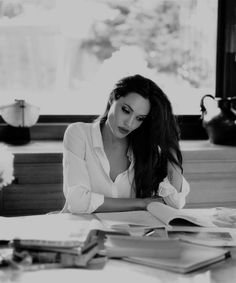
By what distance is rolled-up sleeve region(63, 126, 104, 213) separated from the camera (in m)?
2.18

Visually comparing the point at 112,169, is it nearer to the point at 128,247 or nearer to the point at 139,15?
the point at 128,247

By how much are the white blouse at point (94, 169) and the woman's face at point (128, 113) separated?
0.15m

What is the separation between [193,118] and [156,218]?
1.85m

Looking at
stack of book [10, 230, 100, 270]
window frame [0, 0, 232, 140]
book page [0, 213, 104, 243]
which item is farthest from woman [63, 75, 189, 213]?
window frame [0, 0, 232, 140]

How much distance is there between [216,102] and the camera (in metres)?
3.60

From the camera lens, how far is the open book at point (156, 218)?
1812 mm

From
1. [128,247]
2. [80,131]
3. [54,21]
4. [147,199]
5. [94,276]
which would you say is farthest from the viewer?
[54,21]

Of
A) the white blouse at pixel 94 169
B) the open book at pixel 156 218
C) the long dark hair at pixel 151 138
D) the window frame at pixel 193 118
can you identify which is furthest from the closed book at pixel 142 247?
the window frame at pixel 193 118

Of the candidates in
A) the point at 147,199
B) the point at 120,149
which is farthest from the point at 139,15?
the point at 147,199

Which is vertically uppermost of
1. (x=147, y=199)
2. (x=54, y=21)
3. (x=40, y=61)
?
(x=54, y=21)

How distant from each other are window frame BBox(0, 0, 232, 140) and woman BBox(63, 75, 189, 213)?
3.51ft

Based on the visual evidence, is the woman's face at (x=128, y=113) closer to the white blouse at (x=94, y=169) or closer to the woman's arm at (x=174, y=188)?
the white blouse at (x=94, y=169)

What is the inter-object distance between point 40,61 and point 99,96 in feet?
1.45

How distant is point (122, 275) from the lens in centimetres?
139
